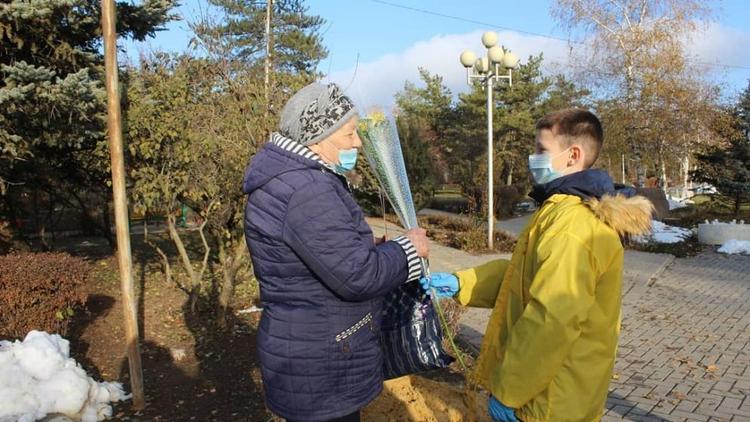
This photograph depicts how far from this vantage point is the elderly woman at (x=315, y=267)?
1910 millimetres

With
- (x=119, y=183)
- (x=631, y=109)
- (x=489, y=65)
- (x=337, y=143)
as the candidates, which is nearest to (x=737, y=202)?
(x=631, y=109)

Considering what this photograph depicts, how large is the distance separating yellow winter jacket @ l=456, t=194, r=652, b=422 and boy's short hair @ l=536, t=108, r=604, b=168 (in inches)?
8.8

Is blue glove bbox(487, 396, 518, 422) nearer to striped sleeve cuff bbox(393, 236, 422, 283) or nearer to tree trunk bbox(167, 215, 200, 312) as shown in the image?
striped sleeve cuff bbox(393, 236, 422, 283)

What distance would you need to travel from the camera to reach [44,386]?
393 centimetres

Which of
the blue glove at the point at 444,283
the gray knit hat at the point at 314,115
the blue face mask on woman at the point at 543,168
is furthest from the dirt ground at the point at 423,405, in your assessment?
the gray knit hat at the point at 314,115

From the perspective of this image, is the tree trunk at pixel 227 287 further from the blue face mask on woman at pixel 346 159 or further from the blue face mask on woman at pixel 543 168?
the blue face mask on woman at pixel 543 168

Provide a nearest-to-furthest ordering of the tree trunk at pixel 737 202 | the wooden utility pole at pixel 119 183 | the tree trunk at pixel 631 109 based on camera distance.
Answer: the wooden utility pole at pixel 119 183 < the tree trunk at pixel 737 202 < the tree trunk at pixel 631 109

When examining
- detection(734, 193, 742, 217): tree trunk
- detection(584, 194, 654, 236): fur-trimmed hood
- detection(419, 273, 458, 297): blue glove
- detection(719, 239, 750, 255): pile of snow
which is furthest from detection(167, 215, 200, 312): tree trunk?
detection(734, 193, 742, 217): tree trunk

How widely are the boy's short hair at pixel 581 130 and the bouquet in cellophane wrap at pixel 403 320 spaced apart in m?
0.73

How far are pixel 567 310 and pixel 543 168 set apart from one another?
24.4 inches

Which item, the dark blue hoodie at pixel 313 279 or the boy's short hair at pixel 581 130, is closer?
the dark blue hoodie at pixel 313 279

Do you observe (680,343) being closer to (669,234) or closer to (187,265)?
(187,265)

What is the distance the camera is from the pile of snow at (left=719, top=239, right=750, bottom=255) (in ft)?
42.3

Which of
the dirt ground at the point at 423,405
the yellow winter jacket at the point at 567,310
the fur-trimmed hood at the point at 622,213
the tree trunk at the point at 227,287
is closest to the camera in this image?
the yellow winter jacket at the point at 567,310
